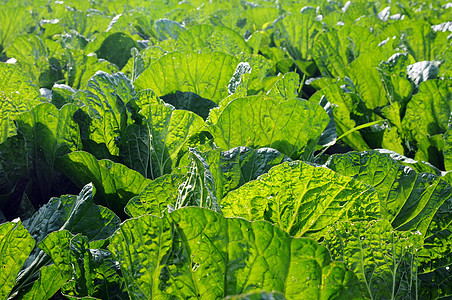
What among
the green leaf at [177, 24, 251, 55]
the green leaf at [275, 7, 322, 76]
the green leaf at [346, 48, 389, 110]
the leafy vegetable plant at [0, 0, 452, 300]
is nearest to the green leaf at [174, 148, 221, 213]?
the leafy vegetable plant at [0, 0, 452, 300]

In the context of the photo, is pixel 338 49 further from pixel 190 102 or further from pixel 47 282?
pixel 47 282

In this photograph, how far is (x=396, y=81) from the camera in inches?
91.5

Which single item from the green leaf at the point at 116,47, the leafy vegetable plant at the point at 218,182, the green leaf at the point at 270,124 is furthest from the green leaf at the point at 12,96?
the green leaf at the point at 116,47

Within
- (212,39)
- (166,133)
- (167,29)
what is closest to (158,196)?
(166,133)

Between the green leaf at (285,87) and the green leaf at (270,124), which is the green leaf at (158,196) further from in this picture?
the green leaf at (285,87)

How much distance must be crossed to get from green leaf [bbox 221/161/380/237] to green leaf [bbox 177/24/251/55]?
1.48 metres

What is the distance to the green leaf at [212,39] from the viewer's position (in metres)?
2.53

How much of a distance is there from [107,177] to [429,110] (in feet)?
5.24

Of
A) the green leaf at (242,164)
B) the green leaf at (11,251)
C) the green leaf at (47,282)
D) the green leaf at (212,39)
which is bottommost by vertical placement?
the green leaf at (47,282)

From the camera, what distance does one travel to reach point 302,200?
124cm

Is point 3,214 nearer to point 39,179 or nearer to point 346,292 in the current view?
point 39,179

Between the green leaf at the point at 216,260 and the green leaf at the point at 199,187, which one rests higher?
the green leaf at the point at 199,187

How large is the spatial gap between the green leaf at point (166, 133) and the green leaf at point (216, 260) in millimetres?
656

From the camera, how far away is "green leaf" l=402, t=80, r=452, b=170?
82.8 inches
